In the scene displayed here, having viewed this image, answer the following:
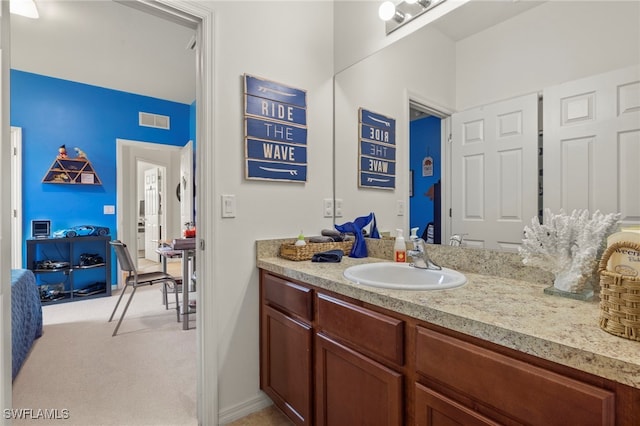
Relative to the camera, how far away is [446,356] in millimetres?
842

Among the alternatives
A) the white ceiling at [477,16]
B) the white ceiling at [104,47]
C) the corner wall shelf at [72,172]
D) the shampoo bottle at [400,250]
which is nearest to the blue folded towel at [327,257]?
the shampoo bottle at [400,250]

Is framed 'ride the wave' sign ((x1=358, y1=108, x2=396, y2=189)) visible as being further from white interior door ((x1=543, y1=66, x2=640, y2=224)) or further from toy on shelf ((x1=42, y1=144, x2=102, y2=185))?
toy on shelf ((x1=42, y1=144, x2=102, y2=185))

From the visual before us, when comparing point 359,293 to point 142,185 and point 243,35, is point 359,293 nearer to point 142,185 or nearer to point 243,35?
point 243,35

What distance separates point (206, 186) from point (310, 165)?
2.19 feet

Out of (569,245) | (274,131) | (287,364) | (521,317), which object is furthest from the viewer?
(274,131)

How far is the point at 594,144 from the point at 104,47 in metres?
4.12

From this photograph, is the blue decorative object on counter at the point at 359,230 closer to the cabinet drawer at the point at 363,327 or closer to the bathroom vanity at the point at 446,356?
the bathroom vanity at the point at 446,356

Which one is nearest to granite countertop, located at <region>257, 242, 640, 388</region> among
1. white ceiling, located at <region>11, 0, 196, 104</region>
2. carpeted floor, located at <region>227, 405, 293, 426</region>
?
carpeted floor, located at <region>227, 405, 293, 426</region>

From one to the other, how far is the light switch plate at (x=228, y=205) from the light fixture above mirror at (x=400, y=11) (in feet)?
4.22

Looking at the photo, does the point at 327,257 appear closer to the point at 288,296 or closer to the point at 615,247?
the point at 288,296

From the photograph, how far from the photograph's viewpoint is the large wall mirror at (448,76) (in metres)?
1.07

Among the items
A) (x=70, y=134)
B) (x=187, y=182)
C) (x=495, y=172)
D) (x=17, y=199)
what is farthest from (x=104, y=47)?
(x=495, y=172)

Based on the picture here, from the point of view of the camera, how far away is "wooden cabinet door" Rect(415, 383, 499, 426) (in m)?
0.79

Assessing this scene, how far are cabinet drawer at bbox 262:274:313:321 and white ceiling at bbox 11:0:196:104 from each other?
239cm
